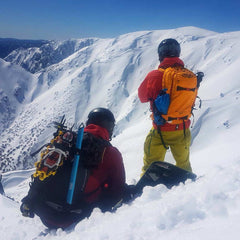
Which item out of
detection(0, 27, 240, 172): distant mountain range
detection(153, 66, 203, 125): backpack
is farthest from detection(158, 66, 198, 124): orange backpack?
detection(0, 27, 240, 172): distant mountain range

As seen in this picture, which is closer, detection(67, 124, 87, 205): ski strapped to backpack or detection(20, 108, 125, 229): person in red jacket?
detection(67, 124, 87, 205): ski strapped to backpack

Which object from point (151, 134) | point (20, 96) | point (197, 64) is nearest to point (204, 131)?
point (151, 134)

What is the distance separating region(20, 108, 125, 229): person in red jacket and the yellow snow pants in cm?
A: 166

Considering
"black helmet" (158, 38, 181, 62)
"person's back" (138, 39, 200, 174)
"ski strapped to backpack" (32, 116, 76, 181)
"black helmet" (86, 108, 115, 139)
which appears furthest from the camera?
"black helmet" (158, 38, 181, 62)

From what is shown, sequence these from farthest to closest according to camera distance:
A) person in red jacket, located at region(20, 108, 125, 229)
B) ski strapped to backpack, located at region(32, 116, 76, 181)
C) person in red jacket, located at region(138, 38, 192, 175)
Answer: person in red jacket, located at region(138, 38, 192, 175) → person in red jacket, located at region(20, 108, 125, 229) → ski strapped to backpack, located at region(32, 116, 76, 181)

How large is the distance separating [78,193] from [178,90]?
2.63m

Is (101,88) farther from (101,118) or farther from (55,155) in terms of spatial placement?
(55,155)

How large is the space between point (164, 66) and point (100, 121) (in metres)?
1.79

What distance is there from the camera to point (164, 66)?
458 centimetres

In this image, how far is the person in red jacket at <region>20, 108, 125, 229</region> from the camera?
3107 mm

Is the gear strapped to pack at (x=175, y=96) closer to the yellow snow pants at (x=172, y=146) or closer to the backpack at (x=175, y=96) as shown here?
the backpack at (x=175, y=96)

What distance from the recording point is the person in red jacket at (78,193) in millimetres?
3107

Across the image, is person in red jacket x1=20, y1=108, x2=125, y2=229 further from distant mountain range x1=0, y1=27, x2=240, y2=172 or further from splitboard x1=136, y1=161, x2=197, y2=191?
distant mountain range x1=0, y1=27, x2=240, y2=172

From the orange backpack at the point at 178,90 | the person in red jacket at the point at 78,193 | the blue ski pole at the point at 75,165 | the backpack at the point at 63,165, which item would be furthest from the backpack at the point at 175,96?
the blue ski pole at the point at 75,165
